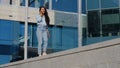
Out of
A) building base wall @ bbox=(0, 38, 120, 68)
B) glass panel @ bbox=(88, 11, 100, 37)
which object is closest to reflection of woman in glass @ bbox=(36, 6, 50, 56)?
building base wall @ bbox=(0, 38, 120, 68)

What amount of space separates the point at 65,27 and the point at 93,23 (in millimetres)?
875

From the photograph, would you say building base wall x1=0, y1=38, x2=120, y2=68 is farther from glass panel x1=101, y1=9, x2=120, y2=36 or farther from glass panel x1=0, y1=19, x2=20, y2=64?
glass panel x1=0, y1=19, x2=20, y2=64

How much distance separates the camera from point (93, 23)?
10008 millimetres

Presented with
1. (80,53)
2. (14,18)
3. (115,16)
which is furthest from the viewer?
(14,18)

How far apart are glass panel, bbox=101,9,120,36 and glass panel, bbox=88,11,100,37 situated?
12 cm

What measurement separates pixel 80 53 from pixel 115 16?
123cm

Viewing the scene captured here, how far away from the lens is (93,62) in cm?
1011

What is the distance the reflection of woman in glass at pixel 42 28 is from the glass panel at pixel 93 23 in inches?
66.5

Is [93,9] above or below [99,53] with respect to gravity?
above

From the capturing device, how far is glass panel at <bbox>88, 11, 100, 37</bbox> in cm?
998

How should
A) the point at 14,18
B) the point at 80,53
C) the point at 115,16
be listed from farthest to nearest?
the point at 14,18 → the point at 80,53 → the point at 115,16

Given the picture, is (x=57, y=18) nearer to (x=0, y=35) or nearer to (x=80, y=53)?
(x=80, y=53)

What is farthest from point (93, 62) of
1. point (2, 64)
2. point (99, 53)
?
point (2, 64)

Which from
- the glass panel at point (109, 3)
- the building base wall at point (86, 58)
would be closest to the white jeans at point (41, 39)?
the building base wall at point (86, 58)
